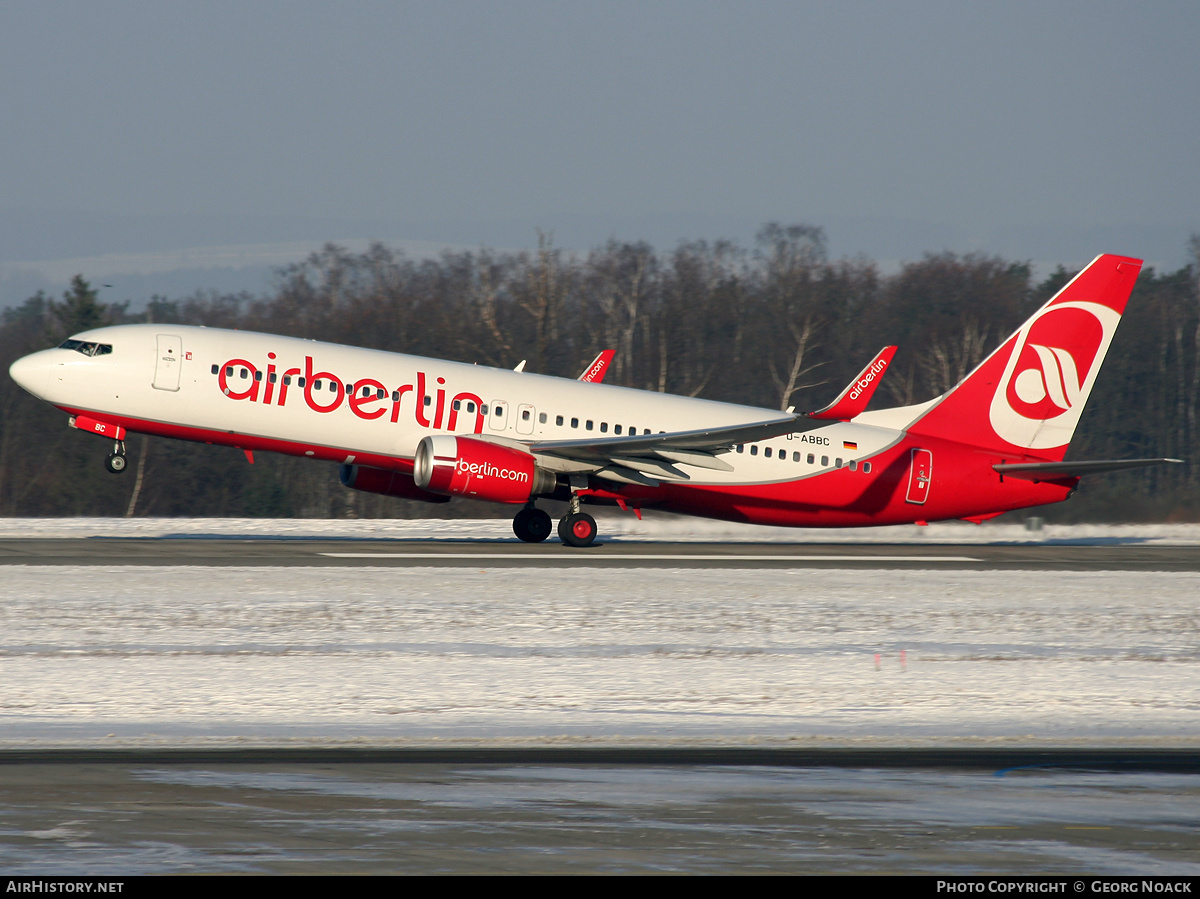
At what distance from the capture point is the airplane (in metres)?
28.0

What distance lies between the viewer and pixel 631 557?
27578 mm

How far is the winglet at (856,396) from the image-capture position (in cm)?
2647

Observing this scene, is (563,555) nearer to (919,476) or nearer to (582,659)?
(919,476)

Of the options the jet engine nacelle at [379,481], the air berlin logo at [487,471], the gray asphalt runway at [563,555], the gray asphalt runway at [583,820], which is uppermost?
the air berlin logo at [487,471]

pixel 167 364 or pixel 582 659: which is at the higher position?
pixel 167 364

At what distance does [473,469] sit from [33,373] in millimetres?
9922

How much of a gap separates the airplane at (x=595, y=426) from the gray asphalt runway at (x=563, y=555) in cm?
114

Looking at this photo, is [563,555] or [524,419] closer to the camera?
[563,555]

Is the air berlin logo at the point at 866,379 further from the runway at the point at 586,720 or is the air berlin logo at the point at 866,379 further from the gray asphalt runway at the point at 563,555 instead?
the runway at the point at 586,720

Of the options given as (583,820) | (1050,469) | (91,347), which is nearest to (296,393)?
(91,347)

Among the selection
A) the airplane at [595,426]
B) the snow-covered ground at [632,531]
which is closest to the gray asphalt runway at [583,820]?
the airplane at [595,426]

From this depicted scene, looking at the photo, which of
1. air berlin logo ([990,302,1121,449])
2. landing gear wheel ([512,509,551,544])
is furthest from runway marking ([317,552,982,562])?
air berlin logo ([990,302,1121,449])

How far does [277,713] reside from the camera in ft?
39.3

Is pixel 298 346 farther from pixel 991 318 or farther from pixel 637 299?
→ pixel 991 318
